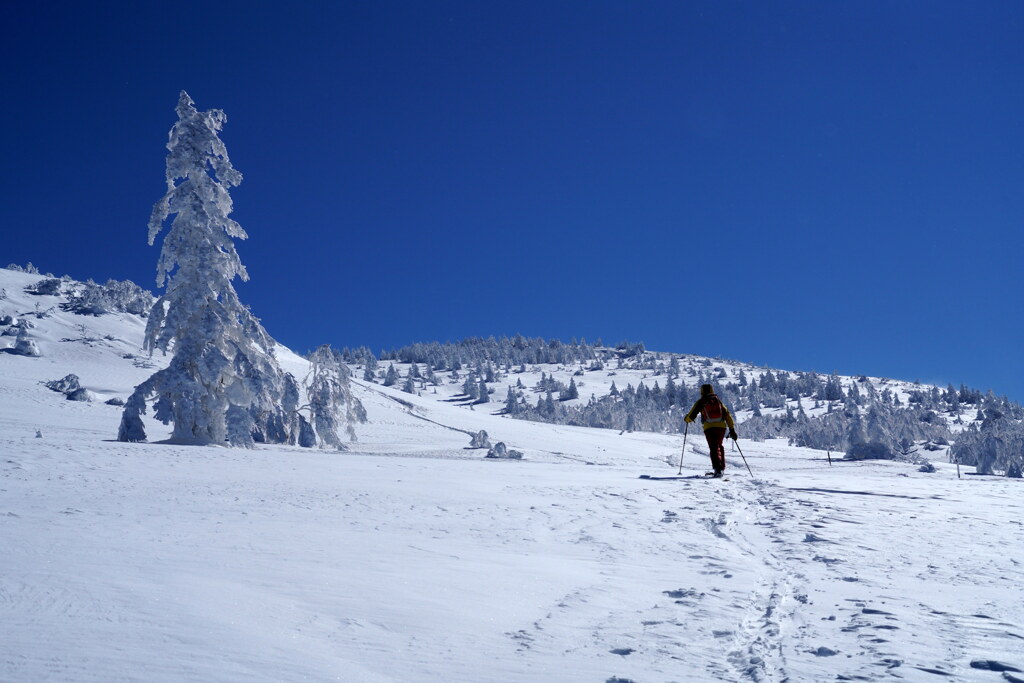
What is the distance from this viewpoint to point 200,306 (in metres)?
15.9

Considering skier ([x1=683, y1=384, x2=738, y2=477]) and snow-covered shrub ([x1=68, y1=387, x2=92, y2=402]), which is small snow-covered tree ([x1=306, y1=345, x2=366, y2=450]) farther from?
skier ([x1=683, y1=384, x2=738, y2=477])

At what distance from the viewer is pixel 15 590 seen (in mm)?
3424

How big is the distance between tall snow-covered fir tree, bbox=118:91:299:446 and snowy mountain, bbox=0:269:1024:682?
5517mm

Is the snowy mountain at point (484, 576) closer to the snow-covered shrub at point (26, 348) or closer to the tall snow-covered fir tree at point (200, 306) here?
the tall snow-covered fir tree at point (200, 306)

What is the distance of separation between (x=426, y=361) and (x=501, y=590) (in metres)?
152

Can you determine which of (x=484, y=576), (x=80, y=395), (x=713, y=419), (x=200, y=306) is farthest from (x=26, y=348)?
(x=484, y=576)

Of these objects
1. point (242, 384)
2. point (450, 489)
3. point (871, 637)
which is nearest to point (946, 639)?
point (871, 637)

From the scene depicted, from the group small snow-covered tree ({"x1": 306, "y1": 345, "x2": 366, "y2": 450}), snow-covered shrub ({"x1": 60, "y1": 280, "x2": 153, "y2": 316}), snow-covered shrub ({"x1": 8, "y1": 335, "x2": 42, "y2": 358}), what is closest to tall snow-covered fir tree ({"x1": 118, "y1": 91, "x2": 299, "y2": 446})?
small snow-covered tree ({"x1": 306, "y1": 345, "x2": 366, "y2": 450})

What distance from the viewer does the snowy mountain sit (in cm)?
296

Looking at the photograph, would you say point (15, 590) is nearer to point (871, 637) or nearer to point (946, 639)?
point (871, 637)

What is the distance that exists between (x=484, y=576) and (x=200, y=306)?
13.9 meters

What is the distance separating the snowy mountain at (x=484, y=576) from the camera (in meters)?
2.96

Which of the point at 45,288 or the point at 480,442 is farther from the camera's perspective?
the point at 45,288

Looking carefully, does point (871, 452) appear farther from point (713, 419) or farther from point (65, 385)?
point (65, 385)
